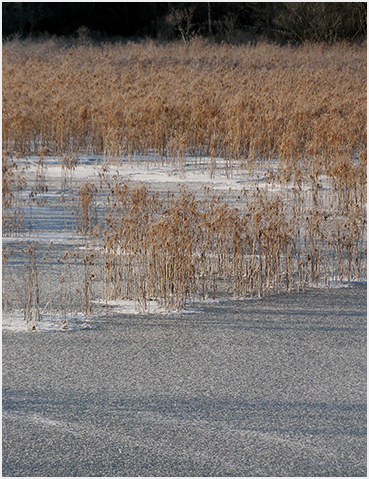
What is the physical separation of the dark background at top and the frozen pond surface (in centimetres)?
2350

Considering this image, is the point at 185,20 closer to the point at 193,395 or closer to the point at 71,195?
the point at 71,195

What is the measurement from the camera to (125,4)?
101 ft

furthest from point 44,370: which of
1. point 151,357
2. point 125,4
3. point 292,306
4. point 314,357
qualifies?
point 125,4

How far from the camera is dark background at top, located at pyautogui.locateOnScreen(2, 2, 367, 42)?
26250mm

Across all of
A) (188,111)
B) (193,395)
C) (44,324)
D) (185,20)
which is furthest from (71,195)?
(185,20)

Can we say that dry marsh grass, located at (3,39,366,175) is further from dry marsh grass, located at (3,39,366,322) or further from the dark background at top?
the dark background at top

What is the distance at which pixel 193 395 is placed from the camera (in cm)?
318

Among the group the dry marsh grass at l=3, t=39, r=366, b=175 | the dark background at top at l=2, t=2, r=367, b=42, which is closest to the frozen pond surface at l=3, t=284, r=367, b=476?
the dry marsh grass at l=3, t=39, r=366, b=175

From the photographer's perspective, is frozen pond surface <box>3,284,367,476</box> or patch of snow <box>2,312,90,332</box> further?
patch of snow <box>2,312,90,332</box>

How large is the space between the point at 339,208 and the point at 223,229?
7.85 ft

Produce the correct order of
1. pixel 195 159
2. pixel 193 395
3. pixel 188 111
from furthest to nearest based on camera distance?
pixel 188 111
pixel 195 159
pixel 193 395

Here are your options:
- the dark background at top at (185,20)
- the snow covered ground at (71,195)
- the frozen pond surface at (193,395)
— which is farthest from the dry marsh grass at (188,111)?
the dark background at top at (185,20)

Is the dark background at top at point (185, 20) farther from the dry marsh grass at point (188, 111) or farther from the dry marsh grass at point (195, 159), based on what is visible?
the dry marsh grass at point (188, 111)

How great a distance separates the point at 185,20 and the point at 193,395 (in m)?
28.7
